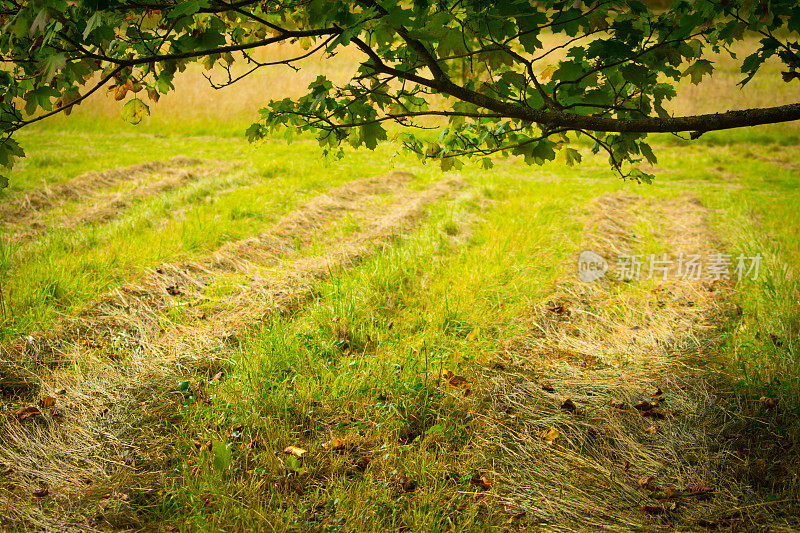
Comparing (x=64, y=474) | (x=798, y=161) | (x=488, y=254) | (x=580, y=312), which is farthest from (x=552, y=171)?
(x=64, y=474)

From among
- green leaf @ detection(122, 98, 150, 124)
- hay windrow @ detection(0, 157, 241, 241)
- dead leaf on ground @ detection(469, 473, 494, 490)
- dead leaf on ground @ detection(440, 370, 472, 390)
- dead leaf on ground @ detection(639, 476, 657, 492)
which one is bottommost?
dead leaf on ground @ detection(639, 476, 657, 492)

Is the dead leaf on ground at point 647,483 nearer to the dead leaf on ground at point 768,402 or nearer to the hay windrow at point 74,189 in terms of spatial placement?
the dead leaf on ground at point 768,402

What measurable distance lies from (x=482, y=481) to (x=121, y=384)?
2.01 metres

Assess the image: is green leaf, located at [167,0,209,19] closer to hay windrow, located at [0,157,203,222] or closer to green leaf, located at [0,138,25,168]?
green leaf, located at [0,138,25,168]

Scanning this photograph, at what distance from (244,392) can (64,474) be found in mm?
811

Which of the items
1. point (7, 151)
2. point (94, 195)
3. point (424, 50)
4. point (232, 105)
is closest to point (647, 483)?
point (424, 50)

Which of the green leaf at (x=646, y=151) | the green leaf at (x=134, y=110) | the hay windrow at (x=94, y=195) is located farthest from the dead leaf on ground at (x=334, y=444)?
the hay windrow at (x=94, y=195)

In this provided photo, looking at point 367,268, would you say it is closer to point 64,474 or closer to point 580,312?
point 580,312

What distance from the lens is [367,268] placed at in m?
4.11

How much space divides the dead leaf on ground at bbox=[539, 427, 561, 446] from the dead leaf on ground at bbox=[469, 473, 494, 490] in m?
0.40

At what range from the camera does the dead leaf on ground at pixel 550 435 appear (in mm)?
2303

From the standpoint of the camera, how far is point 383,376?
2.69 metres

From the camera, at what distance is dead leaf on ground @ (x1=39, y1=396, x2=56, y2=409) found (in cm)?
249

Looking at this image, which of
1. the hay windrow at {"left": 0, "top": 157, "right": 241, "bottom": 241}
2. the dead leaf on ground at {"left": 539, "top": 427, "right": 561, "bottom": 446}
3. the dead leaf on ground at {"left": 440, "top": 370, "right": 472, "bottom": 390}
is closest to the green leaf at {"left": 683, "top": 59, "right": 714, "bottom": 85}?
the dead leaf on ground at {"left": 539, "top": 427, "right": 561, "bottom": 446}
